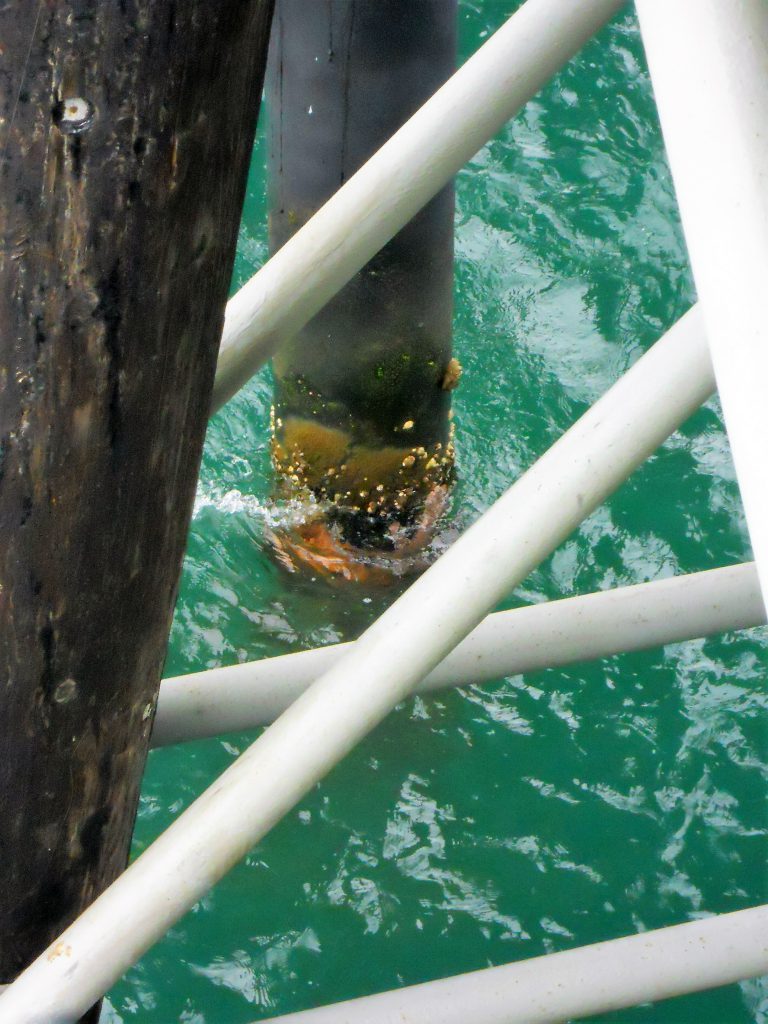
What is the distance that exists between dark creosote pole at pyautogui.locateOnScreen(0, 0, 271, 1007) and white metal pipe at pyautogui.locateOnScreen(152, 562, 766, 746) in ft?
1.29

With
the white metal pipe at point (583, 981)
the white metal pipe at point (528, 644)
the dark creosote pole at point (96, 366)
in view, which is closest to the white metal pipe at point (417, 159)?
A: the white metal pipe at point (528, 644)

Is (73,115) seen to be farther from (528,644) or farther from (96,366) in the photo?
(528,644)

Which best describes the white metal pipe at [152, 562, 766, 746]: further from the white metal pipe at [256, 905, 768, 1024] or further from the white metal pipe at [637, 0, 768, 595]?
the white metal pipe at [637, 0, 768, 595]

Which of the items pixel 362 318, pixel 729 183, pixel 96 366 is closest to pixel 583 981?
pixel 96 366

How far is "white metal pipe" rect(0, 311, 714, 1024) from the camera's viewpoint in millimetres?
1852

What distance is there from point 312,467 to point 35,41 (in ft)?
11.1

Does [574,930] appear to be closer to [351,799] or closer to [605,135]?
[351,799]

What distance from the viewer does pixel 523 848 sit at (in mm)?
4438

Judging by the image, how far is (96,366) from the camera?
171 cm

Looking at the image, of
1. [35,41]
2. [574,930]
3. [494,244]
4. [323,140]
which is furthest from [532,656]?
[494,244]

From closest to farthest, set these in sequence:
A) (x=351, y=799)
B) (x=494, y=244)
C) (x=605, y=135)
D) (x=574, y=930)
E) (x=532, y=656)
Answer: (x=532, y=656)
(x=574, y=930)
(x=351, y=799)
(x=494, y=244)
(x=605, y=135)

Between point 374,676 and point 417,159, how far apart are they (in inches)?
46.4

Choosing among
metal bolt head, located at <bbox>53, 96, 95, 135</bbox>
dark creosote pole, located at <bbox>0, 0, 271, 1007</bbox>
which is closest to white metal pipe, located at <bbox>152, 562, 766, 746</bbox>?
dark creosote pole, located at <bbox>0, 0, 271, 1007</bbox>

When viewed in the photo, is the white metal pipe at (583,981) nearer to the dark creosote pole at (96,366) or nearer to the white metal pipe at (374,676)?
Result: the white metal pipe at (374,676)
